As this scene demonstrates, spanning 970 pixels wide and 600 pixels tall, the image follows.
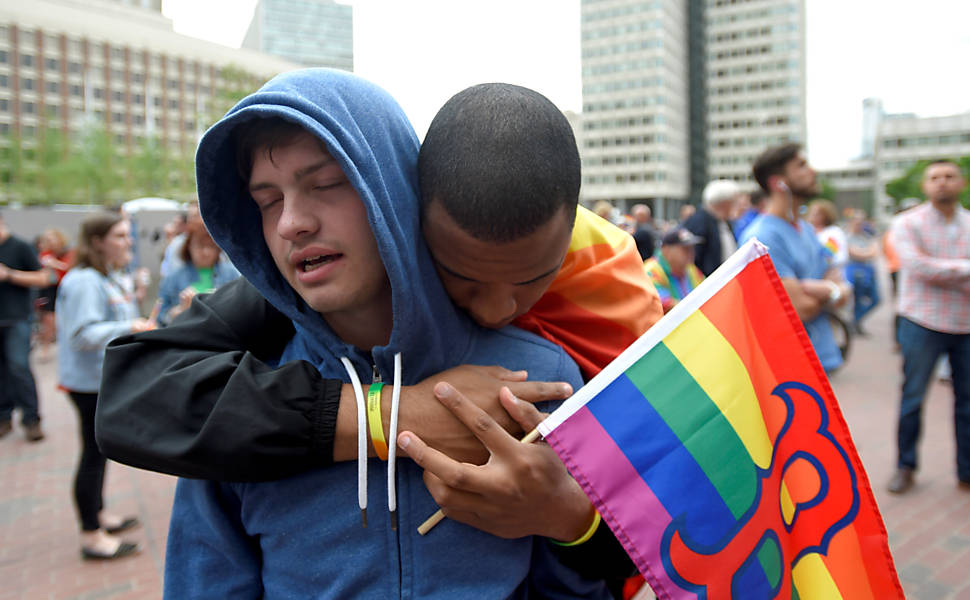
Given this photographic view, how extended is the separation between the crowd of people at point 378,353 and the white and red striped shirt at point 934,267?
426 centimetres

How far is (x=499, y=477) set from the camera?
3.77 ft

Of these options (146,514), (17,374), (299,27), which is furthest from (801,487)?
(299,27)

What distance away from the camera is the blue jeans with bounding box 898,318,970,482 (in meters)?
4.75

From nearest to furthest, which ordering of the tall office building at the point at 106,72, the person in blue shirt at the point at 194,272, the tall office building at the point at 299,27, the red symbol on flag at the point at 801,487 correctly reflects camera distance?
the red symbol on flag at the point at 801,487 < the person in blue shirt at the point at 194,272 < the tall office building at the point at 106,72 < the tall office building at the point at 299,27

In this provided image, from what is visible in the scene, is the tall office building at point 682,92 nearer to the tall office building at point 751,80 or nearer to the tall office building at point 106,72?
the tall office building at point 751,80

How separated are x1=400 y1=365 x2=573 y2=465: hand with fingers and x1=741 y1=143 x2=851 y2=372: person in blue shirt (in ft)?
10.3

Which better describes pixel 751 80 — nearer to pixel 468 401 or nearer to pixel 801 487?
pixel 801 487

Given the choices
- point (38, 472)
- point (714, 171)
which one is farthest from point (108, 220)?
point (714, 171)

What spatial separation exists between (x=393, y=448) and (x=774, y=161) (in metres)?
3.85

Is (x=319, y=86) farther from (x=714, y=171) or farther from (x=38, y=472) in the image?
(x=714, y=171)

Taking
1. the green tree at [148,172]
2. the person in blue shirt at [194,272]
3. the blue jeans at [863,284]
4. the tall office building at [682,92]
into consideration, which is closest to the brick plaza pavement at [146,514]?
the person in blue shirt at [194,272]

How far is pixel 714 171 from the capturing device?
9681 centimetres

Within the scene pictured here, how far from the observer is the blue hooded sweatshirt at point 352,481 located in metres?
1.17

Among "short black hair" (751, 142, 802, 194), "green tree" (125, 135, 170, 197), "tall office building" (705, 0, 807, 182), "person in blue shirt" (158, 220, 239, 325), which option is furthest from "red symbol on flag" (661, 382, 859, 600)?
"tall office building" (705, 0, 807, 182)
